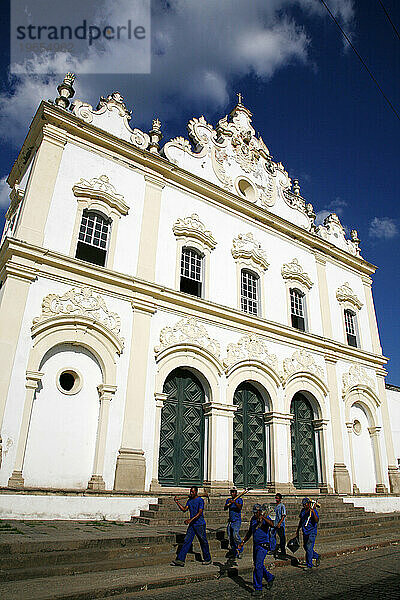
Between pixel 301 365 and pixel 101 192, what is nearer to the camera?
pixel 101 192

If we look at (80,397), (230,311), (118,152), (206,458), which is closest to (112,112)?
(118,152)

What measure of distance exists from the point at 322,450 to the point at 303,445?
0.73 metres

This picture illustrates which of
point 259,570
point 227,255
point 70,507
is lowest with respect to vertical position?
point 259,570

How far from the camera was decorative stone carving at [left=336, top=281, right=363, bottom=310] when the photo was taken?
18.5 metres

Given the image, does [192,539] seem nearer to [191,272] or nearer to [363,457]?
[191,272]

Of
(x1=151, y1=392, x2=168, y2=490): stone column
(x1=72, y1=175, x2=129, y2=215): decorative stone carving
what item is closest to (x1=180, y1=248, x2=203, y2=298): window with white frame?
(x1=72, y1=175, x2=129, y2=215): decorative stone carving

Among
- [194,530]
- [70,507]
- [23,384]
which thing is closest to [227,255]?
[23,384]

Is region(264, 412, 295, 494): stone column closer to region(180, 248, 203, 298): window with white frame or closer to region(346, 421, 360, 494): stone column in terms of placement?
region(346, 421, 360, 494): stone column

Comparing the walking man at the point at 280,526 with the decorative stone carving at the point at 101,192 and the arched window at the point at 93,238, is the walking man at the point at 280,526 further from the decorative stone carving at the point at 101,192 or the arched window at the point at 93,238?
the decorative stone carving at the point at 101,192

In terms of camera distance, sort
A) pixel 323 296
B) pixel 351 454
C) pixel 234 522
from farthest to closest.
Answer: pixel 323 296
pixel 351 454
pixel 234 522

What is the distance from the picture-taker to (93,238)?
12.3 m

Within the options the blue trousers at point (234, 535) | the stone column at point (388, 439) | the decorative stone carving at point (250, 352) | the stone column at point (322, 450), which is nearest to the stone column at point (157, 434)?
the decorative stone carving at point (250, 352)

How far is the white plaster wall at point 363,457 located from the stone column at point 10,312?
12683 millimetres

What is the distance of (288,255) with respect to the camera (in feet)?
56.8
